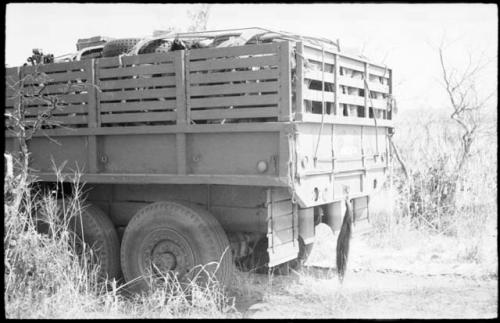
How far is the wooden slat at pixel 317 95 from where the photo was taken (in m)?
4.99

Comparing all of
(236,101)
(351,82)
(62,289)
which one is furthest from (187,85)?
(62,289)

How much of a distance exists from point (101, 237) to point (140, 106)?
1.38 metres

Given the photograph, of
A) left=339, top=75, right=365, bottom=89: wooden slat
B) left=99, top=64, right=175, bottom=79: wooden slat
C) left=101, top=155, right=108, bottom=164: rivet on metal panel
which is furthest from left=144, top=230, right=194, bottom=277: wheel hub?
left=339, top=75, right=365, bottom=89: wooden slat

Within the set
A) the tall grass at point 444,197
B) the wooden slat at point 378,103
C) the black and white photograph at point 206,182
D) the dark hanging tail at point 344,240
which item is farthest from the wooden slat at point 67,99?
the tall grass at point 444,197

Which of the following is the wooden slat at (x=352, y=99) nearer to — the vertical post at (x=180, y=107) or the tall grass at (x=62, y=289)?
the vertical post at (x=180, y=107)

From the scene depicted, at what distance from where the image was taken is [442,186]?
29.0 ft

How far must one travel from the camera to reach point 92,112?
5.81 meters

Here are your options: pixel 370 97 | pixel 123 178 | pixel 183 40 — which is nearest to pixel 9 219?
pixel 123 178

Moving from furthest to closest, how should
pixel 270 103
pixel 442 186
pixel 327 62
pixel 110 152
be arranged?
1. pixel 442 186
2. pixel 110 152
3. pixel 327 62
4. pixel 270 103

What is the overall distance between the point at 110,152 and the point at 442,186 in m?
5.23

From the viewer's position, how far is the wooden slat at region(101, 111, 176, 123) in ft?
17.6

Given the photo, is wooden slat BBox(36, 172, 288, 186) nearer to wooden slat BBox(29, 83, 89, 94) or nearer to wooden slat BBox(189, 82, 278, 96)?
wooden slat BBox(189, 82, 278, 96)

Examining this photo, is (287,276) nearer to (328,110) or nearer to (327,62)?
(328,110)

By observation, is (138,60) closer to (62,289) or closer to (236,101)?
(236,101)
